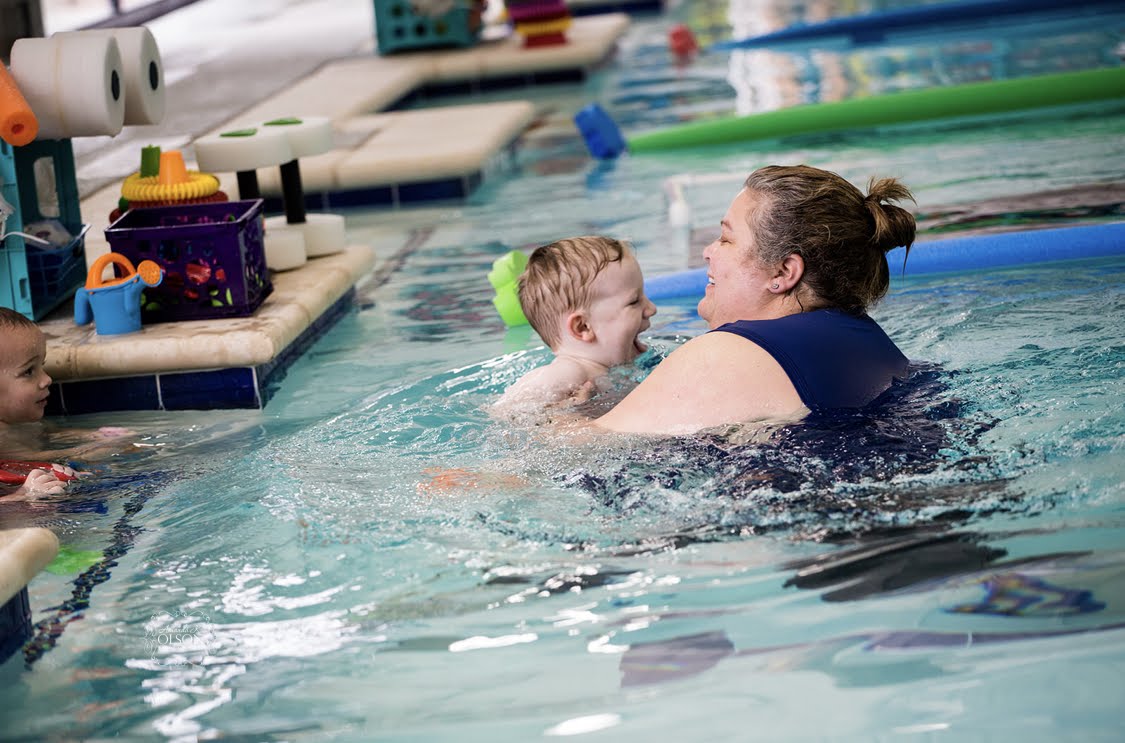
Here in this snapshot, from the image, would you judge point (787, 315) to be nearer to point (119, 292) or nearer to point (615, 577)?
point (615, 577)

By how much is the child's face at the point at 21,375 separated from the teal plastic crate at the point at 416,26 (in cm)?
798

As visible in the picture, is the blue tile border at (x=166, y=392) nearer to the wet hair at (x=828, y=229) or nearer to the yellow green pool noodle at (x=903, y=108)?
the wet hair at (x=828, y=229)

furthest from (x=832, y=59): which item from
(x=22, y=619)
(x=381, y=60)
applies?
(x=22, y=619)

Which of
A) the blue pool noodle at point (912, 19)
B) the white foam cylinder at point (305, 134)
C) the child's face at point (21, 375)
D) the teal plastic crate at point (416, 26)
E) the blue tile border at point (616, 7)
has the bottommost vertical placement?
the child's face at point (21, 375)

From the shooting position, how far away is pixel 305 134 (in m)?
5.11

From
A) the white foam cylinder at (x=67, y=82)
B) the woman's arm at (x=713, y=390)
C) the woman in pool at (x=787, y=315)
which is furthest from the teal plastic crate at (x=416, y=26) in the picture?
the woman's arm at (x=713, y=390)

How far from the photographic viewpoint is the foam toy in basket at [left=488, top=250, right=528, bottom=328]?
475 cm


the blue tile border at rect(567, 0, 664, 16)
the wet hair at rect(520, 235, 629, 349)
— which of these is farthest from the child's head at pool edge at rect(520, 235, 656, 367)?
the blue tile border at rect(567, 0, 664, 16)

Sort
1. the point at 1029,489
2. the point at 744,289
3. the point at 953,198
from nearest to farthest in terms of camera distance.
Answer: the point at 1029,489 < the point at 744,289 < the point at 953,198

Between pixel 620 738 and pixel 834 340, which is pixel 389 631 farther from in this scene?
pixel 834 340

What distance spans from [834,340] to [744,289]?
0.26 metres

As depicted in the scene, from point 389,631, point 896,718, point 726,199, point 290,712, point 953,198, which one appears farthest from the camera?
point 726,199

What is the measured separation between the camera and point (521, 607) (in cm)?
259

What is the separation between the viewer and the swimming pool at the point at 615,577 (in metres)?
2.25
